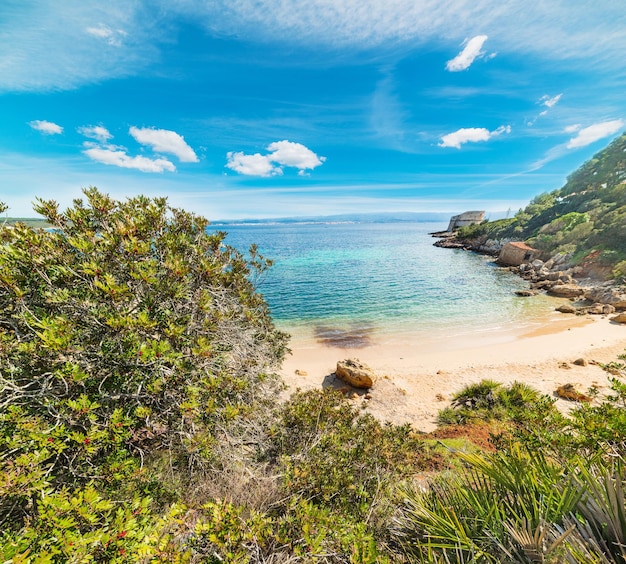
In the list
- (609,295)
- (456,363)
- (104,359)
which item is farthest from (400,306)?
(104,359)

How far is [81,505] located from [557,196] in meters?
92.8

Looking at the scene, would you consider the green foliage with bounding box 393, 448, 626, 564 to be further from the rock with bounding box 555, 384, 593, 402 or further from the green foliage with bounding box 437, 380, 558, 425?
the rock with bounding box 555, 384, 593, 402

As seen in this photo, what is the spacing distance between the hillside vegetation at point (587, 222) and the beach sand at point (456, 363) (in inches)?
600

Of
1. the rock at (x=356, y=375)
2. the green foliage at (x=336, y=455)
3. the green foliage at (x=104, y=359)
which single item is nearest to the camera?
the green foliage at (x=104, y=359)

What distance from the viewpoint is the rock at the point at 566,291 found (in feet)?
84.1

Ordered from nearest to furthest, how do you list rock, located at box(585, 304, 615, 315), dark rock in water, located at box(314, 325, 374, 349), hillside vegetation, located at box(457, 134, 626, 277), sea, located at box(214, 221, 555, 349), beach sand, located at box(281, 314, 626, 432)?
1. beach sand, located at box(281, 314, 626, 432)
2. dark rock in water, located at box(314, 325, 374, 349)
3. sea, located at box(214, 221, 555, 349)
4. rock, located at box(585, 304, 615, 315)
5. hillside vegetation, located at box(457, 134, 626, 277)

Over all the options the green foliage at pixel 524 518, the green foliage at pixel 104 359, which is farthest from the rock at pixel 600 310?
the green foliage at pixel 104 359

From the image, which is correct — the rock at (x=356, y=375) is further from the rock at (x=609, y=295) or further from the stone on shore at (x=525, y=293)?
the stone on shore at (x=525, y=293)

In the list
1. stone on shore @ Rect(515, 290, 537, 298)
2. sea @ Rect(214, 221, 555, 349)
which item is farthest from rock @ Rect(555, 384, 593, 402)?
stone on shore @ Rect(515, 290, 537, 298)

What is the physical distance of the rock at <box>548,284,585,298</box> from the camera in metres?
25.6

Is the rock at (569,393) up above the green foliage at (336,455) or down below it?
below

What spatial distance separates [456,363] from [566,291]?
2018 cm

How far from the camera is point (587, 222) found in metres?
38.3

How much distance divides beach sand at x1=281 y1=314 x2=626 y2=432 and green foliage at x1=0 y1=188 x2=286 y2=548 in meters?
8.22
